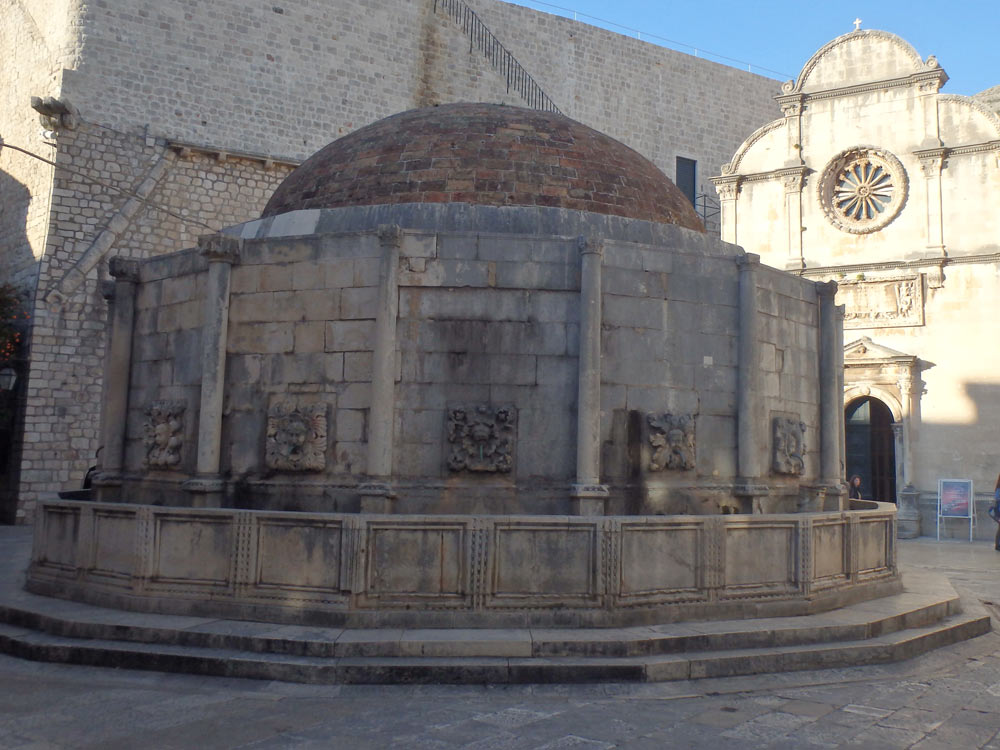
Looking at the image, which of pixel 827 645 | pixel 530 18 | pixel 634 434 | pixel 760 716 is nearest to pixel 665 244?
pixel 634 434

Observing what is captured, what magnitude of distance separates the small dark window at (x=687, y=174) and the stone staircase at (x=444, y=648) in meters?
29.0

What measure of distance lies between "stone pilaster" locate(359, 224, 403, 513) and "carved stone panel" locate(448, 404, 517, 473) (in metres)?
0.60

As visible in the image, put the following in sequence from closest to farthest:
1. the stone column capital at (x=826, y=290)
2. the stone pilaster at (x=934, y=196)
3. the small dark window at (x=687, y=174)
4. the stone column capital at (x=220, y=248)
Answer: the stone column capital at (x=220, y=248) < the stone column capital at (x=826, y=290) < the stone pilaster at (x=934, y=196) < the small dark window at (x=687, y=174)

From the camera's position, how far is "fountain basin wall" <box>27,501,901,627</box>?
7.78 m

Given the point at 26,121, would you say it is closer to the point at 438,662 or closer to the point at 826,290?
the point at 826,290

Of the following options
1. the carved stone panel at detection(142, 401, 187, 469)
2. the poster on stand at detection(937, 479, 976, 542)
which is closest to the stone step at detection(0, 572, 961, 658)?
the carved stone panel at detection(142, 401, 187, 469)

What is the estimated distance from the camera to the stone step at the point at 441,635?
7.17 m

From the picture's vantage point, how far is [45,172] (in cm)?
2350

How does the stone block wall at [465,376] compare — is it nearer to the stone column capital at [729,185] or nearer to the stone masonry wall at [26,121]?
the stone masonry wall at [26,121]

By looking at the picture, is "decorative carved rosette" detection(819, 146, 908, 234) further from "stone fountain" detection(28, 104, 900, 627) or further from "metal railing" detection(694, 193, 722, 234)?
"stone fountain" detection(28, 104, 900, 627)

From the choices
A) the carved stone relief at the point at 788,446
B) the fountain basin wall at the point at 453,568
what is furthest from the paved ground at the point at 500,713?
the carved stone relief at the point at 788,446

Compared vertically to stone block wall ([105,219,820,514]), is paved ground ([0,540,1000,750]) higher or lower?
lower

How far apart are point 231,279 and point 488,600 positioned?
14.2 feet

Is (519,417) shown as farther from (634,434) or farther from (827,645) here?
(827,645)
